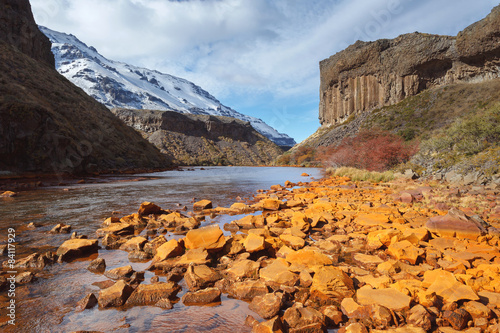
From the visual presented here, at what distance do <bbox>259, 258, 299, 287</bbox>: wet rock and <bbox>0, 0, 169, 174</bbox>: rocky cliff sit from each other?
29.4 m

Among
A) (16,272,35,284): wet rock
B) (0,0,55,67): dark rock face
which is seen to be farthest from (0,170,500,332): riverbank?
(0,0,55,67): dark rock face

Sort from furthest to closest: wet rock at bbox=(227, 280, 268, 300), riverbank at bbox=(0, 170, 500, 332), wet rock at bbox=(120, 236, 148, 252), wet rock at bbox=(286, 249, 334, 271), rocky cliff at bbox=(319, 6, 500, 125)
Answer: rocky cliff at bbox=(319, 6, 500, 125), wet rock at bbox=(120, 236, 148, 252), wet rock at bbox=(286, 249, 334, 271), wet rock at bbox=(227, 280, 268, 300), riverbank at bbox=(0, 170, 500, 332)

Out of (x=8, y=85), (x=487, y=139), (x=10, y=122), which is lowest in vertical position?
(x=487, y=139)

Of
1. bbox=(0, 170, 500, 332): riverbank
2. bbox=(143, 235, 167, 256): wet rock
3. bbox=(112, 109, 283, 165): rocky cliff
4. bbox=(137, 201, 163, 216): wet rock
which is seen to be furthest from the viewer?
bbox=(112, 109, 283, 165): rocky cliff

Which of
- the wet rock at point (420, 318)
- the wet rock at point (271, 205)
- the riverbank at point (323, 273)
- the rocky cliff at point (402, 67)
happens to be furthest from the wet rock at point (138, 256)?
the rocky cliff at point (402, 67)

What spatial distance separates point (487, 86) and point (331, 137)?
32967 mm

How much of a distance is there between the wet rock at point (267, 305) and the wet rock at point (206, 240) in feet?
6.18

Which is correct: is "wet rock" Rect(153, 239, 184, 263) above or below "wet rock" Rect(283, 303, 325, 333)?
above

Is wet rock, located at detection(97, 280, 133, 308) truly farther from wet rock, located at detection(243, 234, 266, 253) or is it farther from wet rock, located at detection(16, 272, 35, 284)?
wet rock, located at detection(243, 234, 266, 253)

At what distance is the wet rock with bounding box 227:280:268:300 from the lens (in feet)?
11.8

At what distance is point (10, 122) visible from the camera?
24562 mm

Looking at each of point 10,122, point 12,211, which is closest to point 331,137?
point 10,122

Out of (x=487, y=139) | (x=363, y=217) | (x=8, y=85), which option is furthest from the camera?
(x=8, y=85)

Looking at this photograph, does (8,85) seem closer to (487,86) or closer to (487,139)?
(487,139)
